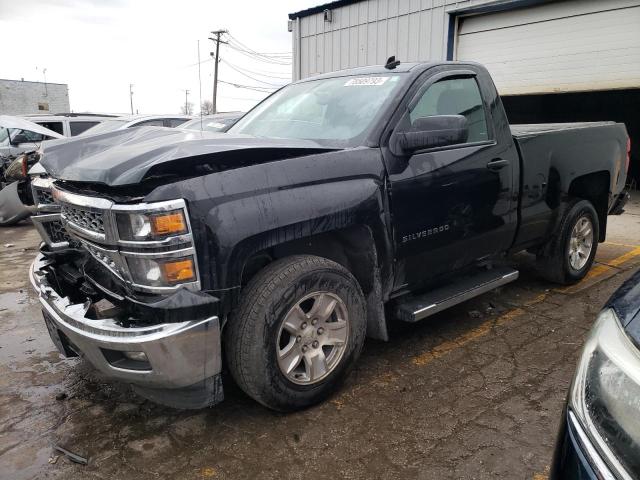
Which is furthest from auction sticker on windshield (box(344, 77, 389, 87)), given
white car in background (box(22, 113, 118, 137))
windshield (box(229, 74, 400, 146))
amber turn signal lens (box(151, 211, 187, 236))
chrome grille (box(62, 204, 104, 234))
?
white car in background (box(22, 113, 118, 137))

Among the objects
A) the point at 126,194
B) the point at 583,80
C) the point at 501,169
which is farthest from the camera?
the point at 583,80

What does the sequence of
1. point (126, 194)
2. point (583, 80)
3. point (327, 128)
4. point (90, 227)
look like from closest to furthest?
1. point (126, 194)
2. point (90, 227)
3. point (327, 128)
4. point (583, 80)

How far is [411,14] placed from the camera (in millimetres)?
10969

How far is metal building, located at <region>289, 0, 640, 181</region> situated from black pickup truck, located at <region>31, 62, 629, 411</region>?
21.4ft

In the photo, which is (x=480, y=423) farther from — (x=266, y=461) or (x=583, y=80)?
(x=583, y=80)

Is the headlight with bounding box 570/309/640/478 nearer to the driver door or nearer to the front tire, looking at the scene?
the front tire

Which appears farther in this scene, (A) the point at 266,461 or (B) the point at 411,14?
(B) the point at 411,14

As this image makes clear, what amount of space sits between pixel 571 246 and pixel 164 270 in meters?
3.85

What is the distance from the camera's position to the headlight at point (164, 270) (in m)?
2.23

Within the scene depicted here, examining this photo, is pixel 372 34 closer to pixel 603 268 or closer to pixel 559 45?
pixel 559 45

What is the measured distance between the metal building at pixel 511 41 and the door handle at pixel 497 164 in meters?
6.99

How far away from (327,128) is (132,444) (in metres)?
2.16

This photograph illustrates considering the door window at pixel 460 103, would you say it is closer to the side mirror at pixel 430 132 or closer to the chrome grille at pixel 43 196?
the side mirror at pixel 430 132

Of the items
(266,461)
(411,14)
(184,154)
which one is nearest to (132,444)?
(266,461)
